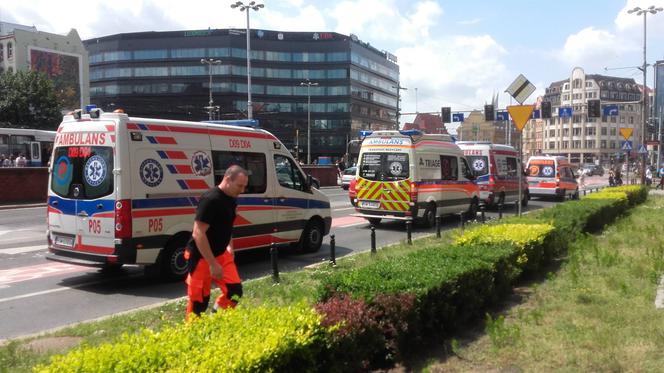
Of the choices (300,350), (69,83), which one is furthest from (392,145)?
(69,83)

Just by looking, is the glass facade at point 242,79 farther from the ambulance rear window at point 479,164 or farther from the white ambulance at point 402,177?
the white ambulance at point 402,177

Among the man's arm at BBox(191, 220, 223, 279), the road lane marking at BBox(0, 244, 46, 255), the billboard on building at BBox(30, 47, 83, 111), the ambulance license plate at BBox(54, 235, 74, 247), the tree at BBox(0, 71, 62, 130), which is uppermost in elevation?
the billboard on building at BBox(30, 47, 83, 111)

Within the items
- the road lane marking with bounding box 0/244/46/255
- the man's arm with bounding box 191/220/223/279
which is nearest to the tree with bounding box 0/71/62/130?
the road lane marking with bounding box 0/244/46/255

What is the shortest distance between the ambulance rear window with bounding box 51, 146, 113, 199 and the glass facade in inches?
3151

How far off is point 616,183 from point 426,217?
87.1 ft

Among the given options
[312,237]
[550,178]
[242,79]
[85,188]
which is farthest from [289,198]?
[242,79]

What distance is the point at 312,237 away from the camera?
11.2 meters

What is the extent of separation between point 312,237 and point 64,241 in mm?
4779

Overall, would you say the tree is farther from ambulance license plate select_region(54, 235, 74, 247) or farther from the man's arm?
the man's arm

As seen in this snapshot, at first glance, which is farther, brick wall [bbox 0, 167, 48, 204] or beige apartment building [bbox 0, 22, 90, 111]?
beige apartment building [bbox 0, 22, 90, 111]

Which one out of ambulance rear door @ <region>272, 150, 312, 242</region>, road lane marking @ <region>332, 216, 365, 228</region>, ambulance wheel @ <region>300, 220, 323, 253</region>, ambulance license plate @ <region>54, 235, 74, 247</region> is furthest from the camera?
road lane marking @ <region>332, 216, 365, 228</region>

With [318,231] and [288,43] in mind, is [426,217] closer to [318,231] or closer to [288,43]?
[318,231]

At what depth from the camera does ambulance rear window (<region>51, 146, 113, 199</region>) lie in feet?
24.9

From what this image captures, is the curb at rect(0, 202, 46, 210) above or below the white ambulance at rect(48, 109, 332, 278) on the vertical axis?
below
